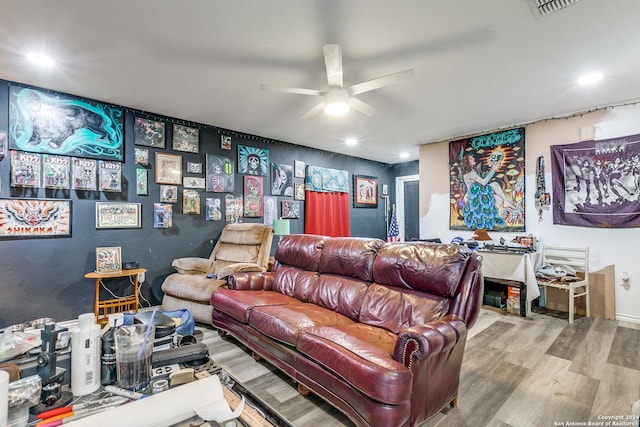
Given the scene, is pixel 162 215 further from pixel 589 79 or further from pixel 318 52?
pixel 589 79

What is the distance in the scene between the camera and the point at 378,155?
6.28 meters

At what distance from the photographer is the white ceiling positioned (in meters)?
1.98

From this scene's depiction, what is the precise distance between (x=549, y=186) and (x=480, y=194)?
86 cm

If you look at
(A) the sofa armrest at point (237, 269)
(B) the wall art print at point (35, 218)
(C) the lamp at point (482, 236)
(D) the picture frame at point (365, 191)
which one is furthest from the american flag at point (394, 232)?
(B) the wall art print at point (35, 218)

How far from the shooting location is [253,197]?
4793 mm

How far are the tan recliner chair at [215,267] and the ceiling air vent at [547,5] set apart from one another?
318 cm

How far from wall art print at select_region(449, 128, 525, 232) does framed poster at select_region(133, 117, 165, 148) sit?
14.4 ft

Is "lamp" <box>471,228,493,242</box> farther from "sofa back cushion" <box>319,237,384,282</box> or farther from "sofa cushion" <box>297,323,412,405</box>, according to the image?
"sofa cushion" <box>297,323,412,405</box>

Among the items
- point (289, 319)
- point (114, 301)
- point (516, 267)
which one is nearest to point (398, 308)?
point (289, 319)

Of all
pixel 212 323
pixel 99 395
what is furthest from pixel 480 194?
pixel 99 395

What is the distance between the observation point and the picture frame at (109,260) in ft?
11.0

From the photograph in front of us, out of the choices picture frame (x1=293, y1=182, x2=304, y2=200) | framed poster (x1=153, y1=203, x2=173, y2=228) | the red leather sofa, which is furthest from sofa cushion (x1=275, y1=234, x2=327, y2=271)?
picture frame (x1=293, y1=182, x2=304, y2=200)

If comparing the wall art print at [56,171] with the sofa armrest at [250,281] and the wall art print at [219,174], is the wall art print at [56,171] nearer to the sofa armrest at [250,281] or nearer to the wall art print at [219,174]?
the wall art print at [219,174]

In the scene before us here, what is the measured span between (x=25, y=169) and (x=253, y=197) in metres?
2.60
